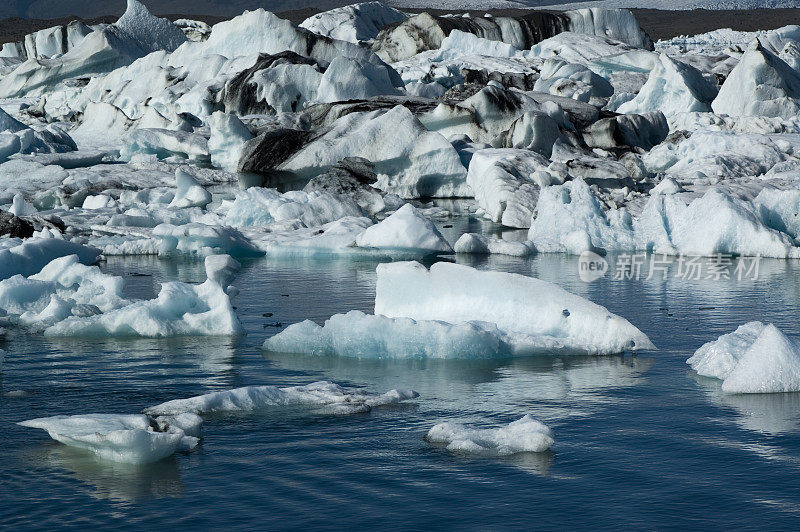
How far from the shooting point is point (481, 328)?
8.24m

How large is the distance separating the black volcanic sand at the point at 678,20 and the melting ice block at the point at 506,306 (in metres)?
83.8

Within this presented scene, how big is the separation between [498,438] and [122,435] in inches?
82.7

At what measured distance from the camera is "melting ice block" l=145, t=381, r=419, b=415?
658 centimetres

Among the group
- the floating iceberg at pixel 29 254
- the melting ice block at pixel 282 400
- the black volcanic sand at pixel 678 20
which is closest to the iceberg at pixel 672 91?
the floating iceberg at pixel 29 254

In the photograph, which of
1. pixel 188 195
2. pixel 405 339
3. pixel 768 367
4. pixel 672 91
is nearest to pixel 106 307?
pixel 405 339

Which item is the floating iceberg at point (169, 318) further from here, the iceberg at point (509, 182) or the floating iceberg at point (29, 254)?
the iceberg at point (509, 182)

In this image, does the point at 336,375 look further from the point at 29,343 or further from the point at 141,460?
the point at 29,343

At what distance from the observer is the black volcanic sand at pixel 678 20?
93.9 m

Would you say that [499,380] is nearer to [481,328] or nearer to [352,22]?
[481,328]

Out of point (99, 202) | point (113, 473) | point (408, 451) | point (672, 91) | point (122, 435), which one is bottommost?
point (113, 473)

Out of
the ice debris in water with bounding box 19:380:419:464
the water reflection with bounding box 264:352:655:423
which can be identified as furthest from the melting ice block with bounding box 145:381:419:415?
the water reflection with bounding box 264:352:655:423

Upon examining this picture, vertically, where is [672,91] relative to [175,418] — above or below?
above

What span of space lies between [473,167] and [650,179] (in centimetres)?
476

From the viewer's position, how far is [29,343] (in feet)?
29.7
